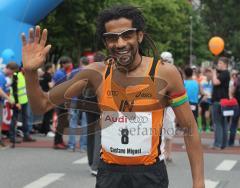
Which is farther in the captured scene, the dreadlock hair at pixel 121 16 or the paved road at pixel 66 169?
the paved road at pixel 66 169

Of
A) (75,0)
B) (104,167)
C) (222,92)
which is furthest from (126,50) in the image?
(75,0)

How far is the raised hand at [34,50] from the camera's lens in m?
3.22

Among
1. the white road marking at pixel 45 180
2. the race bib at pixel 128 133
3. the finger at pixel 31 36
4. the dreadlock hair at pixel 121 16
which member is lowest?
the white road marking at pixel 45 180

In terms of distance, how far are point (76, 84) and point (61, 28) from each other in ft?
82.4

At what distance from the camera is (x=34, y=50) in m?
3.25

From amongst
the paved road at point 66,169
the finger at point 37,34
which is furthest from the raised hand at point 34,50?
the paved road at point 66,169

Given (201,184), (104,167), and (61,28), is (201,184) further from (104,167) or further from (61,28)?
(61,28)

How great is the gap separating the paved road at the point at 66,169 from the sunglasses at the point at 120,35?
4.81 metres

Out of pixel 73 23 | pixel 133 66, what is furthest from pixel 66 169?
pixel 73 23

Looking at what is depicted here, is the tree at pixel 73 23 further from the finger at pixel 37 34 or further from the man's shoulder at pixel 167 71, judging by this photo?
the finger at pixel 37 34

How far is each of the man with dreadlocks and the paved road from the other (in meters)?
4.55

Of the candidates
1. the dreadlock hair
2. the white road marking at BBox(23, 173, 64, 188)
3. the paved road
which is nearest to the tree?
the paved road

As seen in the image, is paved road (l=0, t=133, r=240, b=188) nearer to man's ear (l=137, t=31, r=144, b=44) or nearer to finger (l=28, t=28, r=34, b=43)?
man's ear (l=137, t=31, r=144, b=44)

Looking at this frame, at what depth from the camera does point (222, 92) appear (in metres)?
12.4
